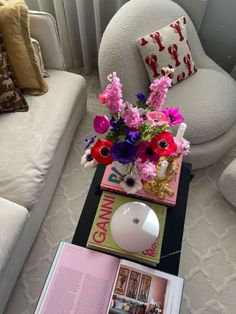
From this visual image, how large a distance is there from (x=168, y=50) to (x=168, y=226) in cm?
99

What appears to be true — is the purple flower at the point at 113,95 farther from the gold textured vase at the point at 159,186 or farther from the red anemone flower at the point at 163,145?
the gold textured vase at the point at 159,186

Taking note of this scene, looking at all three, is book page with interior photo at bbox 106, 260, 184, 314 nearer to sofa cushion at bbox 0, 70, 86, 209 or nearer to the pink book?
the pink book

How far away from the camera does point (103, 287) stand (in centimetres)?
98

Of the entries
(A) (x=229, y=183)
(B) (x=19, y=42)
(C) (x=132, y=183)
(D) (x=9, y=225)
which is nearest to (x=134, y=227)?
(C) (x=132, y=183)

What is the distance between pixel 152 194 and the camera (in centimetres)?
118

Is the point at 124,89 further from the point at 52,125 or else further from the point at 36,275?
the point at 36,275

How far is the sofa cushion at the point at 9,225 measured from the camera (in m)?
1.14

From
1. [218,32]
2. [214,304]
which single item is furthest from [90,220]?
[218,32]

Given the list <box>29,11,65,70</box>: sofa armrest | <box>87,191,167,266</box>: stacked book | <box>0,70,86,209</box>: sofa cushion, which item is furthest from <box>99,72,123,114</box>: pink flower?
<box>29,11,65,70</box>: sofa armrest

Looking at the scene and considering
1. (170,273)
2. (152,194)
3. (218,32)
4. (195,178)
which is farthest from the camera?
(218,32)

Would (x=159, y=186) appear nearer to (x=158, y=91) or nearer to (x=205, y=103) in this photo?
(x=158, y=91)

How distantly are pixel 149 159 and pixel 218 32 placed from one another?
159 centimetres

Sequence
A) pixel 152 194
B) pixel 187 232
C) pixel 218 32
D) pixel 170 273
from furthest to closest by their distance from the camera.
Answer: pixel 218 32
pixel 187 232
pixel 152 194
pixel 170 273

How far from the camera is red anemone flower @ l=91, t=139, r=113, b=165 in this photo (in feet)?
2.64
